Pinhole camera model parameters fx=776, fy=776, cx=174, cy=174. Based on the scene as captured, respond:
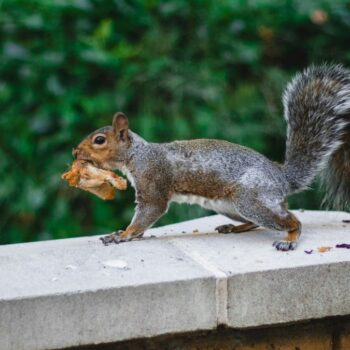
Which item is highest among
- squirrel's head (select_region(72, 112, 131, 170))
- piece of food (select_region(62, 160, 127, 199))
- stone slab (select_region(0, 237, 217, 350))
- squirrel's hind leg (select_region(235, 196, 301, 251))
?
squirrel's head (select_region(72, 112, 131, 170))

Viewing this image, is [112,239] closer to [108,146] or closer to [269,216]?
[108,146]

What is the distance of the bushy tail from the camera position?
2.30 metres

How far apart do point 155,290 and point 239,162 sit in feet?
2.31

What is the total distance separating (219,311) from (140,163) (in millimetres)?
762

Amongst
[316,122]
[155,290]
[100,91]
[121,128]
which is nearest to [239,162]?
[316,122]

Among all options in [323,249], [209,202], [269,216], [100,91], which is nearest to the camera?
[323,249]

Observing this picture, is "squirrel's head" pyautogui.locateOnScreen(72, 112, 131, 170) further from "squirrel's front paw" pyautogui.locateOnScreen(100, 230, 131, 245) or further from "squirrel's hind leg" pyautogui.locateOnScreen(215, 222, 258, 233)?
"squirrel's hind leg" pyautogui.locateOnScreen(215, 222, 258, 233)

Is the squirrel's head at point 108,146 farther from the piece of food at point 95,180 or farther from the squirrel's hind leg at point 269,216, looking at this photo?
the squirrel's hind leg at point 269,216

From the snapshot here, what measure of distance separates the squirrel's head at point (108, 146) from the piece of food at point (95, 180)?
0.05 m

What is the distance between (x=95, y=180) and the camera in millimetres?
2301

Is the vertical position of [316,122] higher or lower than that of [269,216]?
higher

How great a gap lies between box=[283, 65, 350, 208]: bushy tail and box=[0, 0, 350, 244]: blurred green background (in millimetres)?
1129

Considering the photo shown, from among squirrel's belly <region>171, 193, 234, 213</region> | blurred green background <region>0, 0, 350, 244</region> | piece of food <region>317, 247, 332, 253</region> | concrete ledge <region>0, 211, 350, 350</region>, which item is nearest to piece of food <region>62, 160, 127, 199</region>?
squirrel's belly <region>171, 193, 234, 213</region>

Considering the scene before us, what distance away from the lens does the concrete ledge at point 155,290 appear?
1572 millimetres
